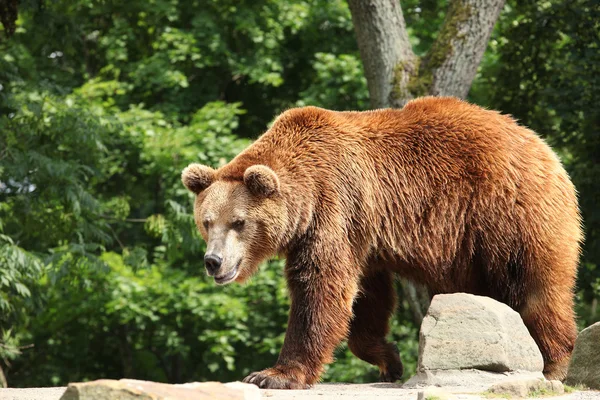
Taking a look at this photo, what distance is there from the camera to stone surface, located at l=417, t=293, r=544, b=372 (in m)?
6.02

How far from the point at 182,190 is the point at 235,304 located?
8.25ft

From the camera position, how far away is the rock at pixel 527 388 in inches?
207

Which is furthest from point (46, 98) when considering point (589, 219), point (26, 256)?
point (589, 219)

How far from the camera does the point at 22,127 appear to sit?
1292 cm

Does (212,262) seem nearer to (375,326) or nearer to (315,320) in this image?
(315,320)

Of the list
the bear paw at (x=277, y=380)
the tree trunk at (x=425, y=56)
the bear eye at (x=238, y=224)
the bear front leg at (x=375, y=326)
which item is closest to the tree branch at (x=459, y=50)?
the tree trunk at (x=425, y=56)

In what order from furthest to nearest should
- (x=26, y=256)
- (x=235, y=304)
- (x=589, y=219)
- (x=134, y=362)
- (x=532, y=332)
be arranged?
(x=134, y=362), (x=235, y=304), (x=589, y=219), (x=26, y=256), (x=532, y=332)

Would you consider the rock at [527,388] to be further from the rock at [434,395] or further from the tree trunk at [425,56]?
the tree trunk at [425,56]

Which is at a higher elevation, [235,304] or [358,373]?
[235,304]

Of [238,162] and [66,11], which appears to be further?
[66,11]

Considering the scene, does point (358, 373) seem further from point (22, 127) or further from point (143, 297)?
point (22, 127)

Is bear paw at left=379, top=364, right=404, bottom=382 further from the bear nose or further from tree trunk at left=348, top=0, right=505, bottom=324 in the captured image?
tree trunk at left=348, top=0, right=505, bottom=324

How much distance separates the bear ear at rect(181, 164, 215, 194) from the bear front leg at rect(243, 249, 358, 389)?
1024 mm

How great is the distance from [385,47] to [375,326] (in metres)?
4.12
